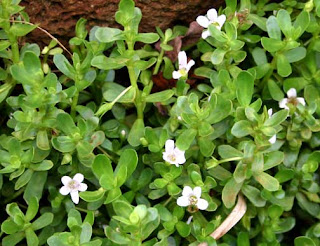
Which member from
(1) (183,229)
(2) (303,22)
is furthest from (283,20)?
(1) (183,229)

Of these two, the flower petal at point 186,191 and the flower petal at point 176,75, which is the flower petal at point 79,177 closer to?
the flower petal at point 186,191

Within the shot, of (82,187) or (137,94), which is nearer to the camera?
(82,187)

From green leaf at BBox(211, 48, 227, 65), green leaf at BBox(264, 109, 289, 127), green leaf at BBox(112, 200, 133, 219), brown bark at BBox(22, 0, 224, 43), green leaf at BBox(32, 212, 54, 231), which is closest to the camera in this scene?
green leaf at BBox(112, 200, 133, 219)

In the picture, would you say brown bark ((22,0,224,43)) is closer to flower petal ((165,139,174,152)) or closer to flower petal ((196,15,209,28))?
flower petal ((196,15,209,28))

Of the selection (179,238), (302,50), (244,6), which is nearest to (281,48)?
(302,50)

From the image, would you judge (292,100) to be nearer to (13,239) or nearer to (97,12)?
(97,12)

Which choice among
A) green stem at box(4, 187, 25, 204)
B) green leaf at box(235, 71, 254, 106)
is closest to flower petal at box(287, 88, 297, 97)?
green leaf at box(235, 71, 254, 106)

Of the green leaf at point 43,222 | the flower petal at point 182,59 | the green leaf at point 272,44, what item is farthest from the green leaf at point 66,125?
the green leaf at point 272,44
